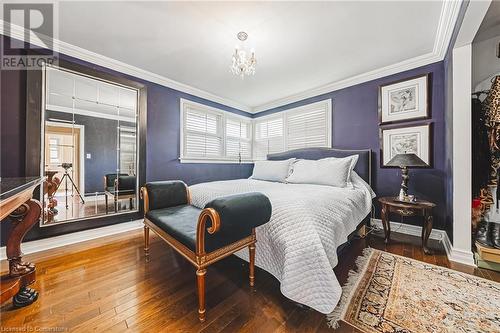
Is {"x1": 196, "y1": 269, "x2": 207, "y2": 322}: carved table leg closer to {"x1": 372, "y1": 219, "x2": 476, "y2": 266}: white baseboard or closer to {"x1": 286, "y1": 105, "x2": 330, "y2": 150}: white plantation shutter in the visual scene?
{"x1": 372, "y1": 219, "x2": 476, "y2": 266}: white baseboard

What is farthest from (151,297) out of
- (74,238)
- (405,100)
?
(405,100)

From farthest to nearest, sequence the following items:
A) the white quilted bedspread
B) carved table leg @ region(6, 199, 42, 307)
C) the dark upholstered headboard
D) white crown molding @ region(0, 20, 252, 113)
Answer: the dark upholstered headboard → white crown molding @ region(0, 20, 252, 113) → carved table leg @ region(6, 199, 42, 307) → the white quilted bedspread

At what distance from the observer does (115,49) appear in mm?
2438

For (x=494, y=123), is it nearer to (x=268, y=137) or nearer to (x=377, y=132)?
(x=377, y=132)

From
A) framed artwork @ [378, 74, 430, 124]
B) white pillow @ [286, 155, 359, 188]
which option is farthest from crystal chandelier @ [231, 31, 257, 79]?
framed artwork @ [378, 74, 430, 124]

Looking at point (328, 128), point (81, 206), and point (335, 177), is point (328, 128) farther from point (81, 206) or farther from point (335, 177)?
point (81, 206)

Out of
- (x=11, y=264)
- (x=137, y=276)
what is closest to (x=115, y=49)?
(x=11, y=264)

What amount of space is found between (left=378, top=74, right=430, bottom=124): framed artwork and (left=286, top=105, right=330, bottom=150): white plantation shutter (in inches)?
34.3

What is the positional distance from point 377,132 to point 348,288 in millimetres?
2375

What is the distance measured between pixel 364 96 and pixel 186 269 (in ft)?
11.3

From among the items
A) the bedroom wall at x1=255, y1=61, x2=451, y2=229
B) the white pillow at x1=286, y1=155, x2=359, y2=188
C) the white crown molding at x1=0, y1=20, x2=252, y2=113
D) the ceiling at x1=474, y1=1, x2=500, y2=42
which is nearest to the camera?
the ceiling at x1=474, y1=1, x2=500, y2=42

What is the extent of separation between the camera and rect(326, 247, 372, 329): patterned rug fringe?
1231mm

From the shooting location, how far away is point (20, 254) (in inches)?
57.9

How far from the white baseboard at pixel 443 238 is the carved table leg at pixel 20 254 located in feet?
12.1
